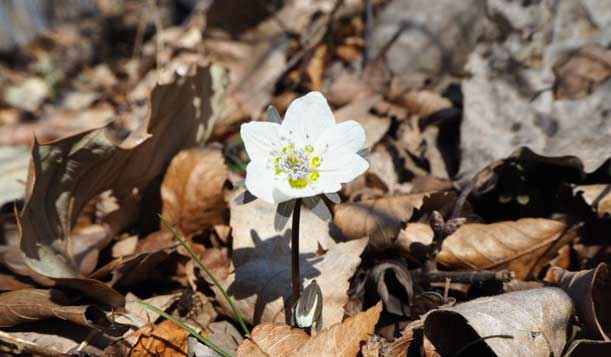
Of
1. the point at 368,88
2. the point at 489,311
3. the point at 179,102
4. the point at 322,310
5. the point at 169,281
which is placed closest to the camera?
the point at 489,311

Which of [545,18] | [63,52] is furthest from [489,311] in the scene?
[63,52]

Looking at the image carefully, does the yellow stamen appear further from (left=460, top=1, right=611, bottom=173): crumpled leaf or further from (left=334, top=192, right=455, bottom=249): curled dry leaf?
(left=460, top=1, right=611, bottom=173): crumpled leaf

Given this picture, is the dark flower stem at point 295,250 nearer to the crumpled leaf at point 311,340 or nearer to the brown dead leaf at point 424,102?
the crumpled leaf at point 311,340

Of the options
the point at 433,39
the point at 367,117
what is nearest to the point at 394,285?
the point at 367,117

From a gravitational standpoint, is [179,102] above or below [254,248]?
above

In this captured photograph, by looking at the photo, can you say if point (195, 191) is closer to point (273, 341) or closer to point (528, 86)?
point (273, 341)

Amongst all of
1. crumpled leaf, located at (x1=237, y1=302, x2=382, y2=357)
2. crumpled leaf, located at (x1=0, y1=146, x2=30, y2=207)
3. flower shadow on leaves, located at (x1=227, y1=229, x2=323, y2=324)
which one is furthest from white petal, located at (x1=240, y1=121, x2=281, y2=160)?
crumpled leaf, located at (x1=0, y1=146, x2=30, y2=207)

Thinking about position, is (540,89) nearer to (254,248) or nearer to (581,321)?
(581,321)
